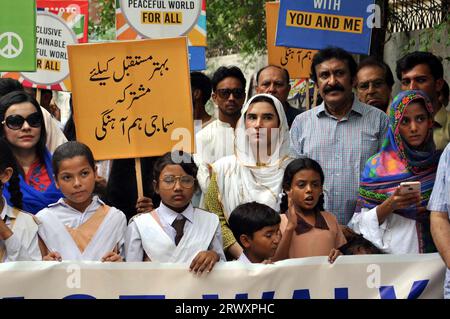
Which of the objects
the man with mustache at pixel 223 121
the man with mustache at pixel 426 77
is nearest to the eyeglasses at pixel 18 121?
the man with mustache at pixel 223 121

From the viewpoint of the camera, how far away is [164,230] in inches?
204

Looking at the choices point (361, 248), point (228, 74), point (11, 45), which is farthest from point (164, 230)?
point (228, 74)

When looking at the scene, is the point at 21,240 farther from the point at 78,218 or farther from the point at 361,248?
the point at 361,248

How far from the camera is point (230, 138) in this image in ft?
22.9

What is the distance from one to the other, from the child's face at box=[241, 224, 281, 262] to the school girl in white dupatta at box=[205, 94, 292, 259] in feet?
1.03

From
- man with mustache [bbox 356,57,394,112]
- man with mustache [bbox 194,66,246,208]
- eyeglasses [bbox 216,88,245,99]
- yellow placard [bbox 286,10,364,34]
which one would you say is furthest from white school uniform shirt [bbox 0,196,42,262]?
yellow placard [bbox 286,10,364,34]

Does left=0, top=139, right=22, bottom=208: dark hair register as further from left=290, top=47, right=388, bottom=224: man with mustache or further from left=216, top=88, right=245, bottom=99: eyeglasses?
left=216, top=88, right=245, bottom=99: eyeglasses

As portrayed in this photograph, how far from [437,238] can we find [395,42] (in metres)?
8.47

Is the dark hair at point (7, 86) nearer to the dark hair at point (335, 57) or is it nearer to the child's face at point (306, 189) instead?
the dark hair at point (335, 57)

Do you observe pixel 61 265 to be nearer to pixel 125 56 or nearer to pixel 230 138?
pixel 125 56

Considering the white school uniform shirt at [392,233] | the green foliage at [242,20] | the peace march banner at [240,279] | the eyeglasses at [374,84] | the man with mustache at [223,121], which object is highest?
the green foliage at [242,20]

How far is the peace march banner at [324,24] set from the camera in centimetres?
782
